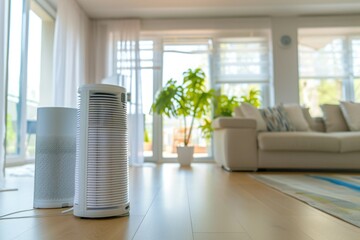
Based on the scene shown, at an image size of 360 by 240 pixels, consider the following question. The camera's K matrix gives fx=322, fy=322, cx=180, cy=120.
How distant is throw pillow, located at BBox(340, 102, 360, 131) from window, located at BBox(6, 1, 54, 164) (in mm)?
4115

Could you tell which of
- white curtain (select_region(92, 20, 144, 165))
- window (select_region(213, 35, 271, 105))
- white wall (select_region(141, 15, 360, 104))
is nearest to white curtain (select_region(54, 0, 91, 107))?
white curtain (select_region(92, 20, 144, 165))

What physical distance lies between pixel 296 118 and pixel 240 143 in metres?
1.02

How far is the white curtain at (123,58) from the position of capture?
505 centimetres

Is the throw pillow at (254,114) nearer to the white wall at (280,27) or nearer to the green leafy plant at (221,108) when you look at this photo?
the green leafy plant at (221,108)

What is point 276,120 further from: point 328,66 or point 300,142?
point 328,66

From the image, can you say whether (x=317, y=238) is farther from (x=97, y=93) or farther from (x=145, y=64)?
(x=145, y=64)

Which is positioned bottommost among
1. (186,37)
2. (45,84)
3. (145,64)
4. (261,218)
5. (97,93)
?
(261,218)

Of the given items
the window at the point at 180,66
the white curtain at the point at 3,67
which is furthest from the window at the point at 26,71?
the window at the point at 180,66

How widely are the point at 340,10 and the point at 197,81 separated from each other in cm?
249

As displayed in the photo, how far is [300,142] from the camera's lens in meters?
3.44

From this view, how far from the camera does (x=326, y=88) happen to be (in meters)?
5.47

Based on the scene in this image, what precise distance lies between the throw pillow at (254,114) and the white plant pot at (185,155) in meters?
1.17

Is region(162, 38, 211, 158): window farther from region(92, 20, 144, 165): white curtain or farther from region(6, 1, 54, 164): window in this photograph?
region(6, 1, 54, 164): window

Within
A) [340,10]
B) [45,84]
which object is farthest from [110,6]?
[340,10]
